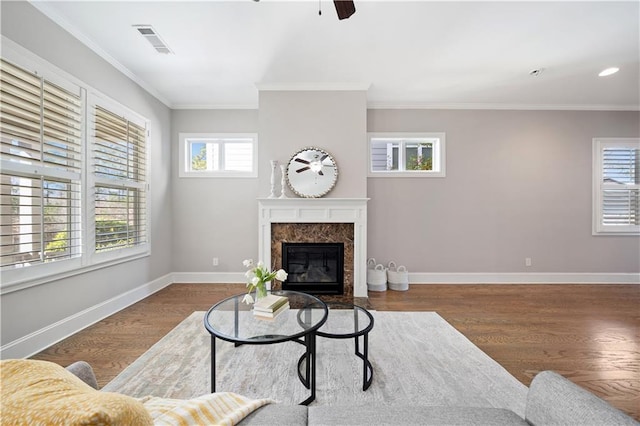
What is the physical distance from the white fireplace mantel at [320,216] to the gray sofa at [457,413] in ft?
7.99

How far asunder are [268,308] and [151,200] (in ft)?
9.04

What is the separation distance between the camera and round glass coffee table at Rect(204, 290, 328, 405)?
56.3 inches

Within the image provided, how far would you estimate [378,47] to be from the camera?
8.34 feet

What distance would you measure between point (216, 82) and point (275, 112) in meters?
0.81

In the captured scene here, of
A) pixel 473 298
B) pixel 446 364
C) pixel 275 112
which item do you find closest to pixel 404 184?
pixel 473 298

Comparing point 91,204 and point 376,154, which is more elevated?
point 376,154

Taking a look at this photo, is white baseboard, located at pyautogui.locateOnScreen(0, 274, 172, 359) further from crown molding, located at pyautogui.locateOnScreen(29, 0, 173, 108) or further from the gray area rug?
crown molding, located at pyautogui.locateOnScreen(29, 0, 173, 108)

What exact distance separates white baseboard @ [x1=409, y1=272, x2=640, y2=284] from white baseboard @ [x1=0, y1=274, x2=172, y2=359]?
12.3 ft

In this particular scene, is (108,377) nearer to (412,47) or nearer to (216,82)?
(216,82)

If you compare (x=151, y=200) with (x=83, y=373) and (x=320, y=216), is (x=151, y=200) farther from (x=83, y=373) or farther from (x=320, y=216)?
(x=83, y=373)

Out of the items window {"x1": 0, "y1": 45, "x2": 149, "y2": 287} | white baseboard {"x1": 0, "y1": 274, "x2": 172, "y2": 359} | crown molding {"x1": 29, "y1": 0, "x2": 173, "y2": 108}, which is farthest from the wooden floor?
crown molding {"x1": 29, "y1": 0, "x2": 173, "y2": 108}

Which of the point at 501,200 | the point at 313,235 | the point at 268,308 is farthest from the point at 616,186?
the point at 268,308

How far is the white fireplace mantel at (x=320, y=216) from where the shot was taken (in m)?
3.31

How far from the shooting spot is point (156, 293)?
3404 mm
